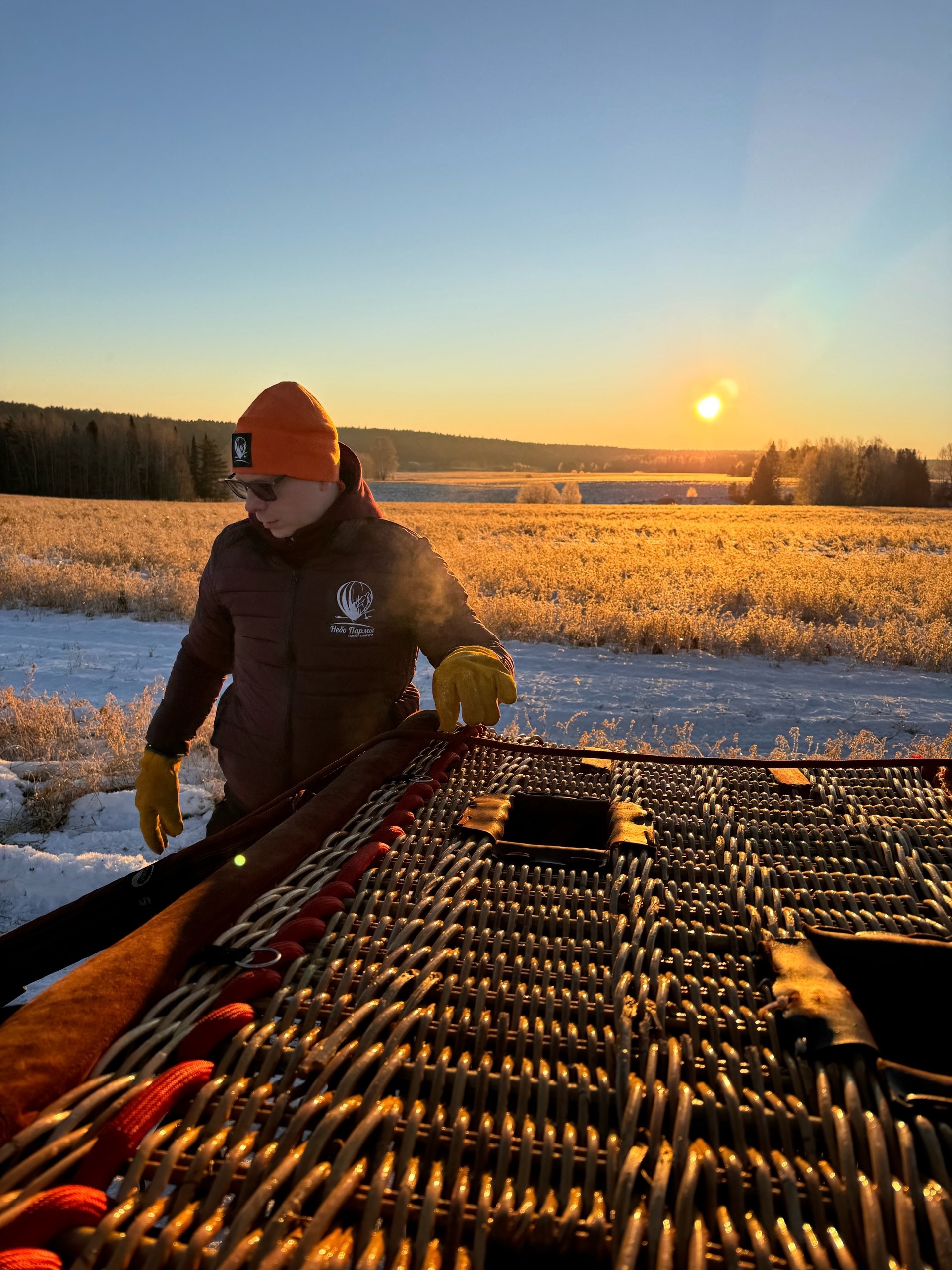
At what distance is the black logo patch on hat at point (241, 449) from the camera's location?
2.20 m

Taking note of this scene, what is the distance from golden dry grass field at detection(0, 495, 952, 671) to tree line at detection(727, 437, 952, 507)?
3560cm

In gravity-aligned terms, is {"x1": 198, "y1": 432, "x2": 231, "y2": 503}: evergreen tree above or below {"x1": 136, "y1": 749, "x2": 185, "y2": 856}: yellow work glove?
above

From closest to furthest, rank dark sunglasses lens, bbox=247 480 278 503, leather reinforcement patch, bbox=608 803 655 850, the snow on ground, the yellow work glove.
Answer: leather reinforcement patch, bbox=608 803 655 850 → dark sunglasses lens, bbox=247 480 278 503 → the yellow work glove → the snow on ground

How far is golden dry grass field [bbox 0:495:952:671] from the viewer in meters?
8.46

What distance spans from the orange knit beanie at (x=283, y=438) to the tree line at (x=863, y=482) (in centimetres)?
6004

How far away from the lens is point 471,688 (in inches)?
76.2

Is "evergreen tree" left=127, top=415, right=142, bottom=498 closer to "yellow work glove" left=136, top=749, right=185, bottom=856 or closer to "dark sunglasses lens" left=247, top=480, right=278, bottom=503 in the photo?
"yellow work glove" left=136, top=749, right=185, bottom=856

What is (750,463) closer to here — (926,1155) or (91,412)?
(91,412)

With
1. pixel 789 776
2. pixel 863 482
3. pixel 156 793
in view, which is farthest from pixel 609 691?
pixel 863 482

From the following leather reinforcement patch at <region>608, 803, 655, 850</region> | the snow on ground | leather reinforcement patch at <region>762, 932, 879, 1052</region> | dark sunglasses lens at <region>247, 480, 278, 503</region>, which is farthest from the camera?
the snow on ground

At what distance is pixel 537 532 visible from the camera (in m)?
24.3

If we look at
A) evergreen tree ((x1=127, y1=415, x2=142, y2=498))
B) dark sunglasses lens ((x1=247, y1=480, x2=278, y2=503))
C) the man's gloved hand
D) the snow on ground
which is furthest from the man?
evergreen tree ((x1=127, y1=415, x2=142, y2=498))

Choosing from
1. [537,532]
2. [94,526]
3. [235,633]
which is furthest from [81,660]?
[537,532]

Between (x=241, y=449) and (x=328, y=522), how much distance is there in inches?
12.0
